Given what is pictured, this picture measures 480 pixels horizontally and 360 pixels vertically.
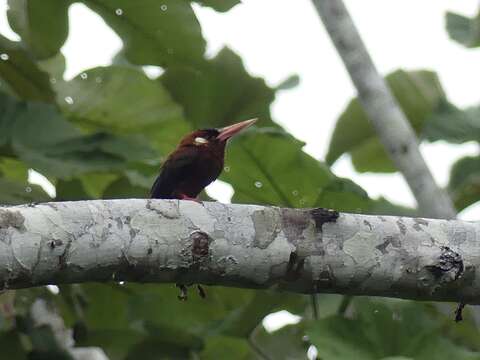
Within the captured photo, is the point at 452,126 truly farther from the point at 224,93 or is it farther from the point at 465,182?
the point at 224,93

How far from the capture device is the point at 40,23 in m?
3.91

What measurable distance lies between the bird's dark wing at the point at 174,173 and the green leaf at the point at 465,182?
1133 mm

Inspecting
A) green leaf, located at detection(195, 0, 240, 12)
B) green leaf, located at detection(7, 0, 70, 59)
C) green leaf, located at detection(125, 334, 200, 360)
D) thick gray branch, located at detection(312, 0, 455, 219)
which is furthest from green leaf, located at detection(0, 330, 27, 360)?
thick gray branch, located at detection(312, 0, 455, 219)

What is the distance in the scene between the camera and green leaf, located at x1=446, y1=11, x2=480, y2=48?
4.43 m

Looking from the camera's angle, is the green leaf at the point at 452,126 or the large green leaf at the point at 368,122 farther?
the large green leaf at the point at 368,122

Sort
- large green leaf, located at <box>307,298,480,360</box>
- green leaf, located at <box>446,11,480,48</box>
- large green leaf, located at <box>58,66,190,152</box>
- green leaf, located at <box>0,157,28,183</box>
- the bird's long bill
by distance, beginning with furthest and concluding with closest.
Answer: green leaf, located at <box>0,157,28,183</box> → green leaf, located at <box>446,11,480,48</box> → large green leaf, located at <box>58,66,190,152</box> → the bird's long bill → large green leaf, located at <box>307,298,480,360</box>

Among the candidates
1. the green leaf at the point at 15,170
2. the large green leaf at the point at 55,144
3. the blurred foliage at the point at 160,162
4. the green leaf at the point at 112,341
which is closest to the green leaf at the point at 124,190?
the blurred foliage at the point at 160,162

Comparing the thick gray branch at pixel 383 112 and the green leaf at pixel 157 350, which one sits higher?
the thick gray branch at pixel 383 112

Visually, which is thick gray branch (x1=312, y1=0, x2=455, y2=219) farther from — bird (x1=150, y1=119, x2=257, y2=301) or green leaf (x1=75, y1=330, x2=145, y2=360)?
green leaf (x1=75, y1=330, x2=145, y2=360)

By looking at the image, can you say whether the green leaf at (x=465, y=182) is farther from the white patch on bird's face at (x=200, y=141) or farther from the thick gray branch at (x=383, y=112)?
the white patch on bird's face at (x=200, y=141)

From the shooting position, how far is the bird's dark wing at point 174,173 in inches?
150

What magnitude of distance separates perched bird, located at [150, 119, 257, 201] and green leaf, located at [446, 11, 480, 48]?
3.94 ft

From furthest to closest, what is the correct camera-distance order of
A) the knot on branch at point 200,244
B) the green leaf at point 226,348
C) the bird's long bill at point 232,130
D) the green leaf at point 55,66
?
the green leaf at point 55,66, the green leaf at point 226,348, the bird's long bill at point 232,130, the knot on branch at point 200,244

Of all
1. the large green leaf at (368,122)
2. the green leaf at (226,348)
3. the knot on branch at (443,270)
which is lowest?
the green leaf at (226,348)
